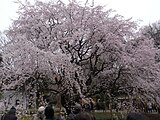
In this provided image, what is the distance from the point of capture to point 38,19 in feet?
49.7

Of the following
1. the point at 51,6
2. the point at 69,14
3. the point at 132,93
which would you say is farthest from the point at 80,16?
the point at 132,93

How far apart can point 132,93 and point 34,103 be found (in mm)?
5097

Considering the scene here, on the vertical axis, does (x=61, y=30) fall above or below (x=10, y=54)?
above

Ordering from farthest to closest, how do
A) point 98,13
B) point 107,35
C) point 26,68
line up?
point 98,13, point 107,35, point 26,68

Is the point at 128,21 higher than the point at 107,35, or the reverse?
the point at 128,21

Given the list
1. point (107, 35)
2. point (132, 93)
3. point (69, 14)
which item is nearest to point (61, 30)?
point (69, 14)

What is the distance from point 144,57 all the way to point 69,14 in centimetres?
435

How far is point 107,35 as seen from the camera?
14562mm

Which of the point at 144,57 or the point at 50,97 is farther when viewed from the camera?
the point at 50,97

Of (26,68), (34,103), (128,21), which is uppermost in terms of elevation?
(128,21)

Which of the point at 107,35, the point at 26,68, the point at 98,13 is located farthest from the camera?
the point at 98,13

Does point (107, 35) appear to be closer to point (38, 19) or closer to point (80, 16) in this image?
point (80, 16)

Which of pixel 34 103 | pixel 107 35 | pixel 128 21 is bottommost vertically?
pixel 34 103

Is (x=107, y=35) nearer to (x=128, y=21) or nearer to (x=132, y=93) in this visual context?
(x=128, y=21)
